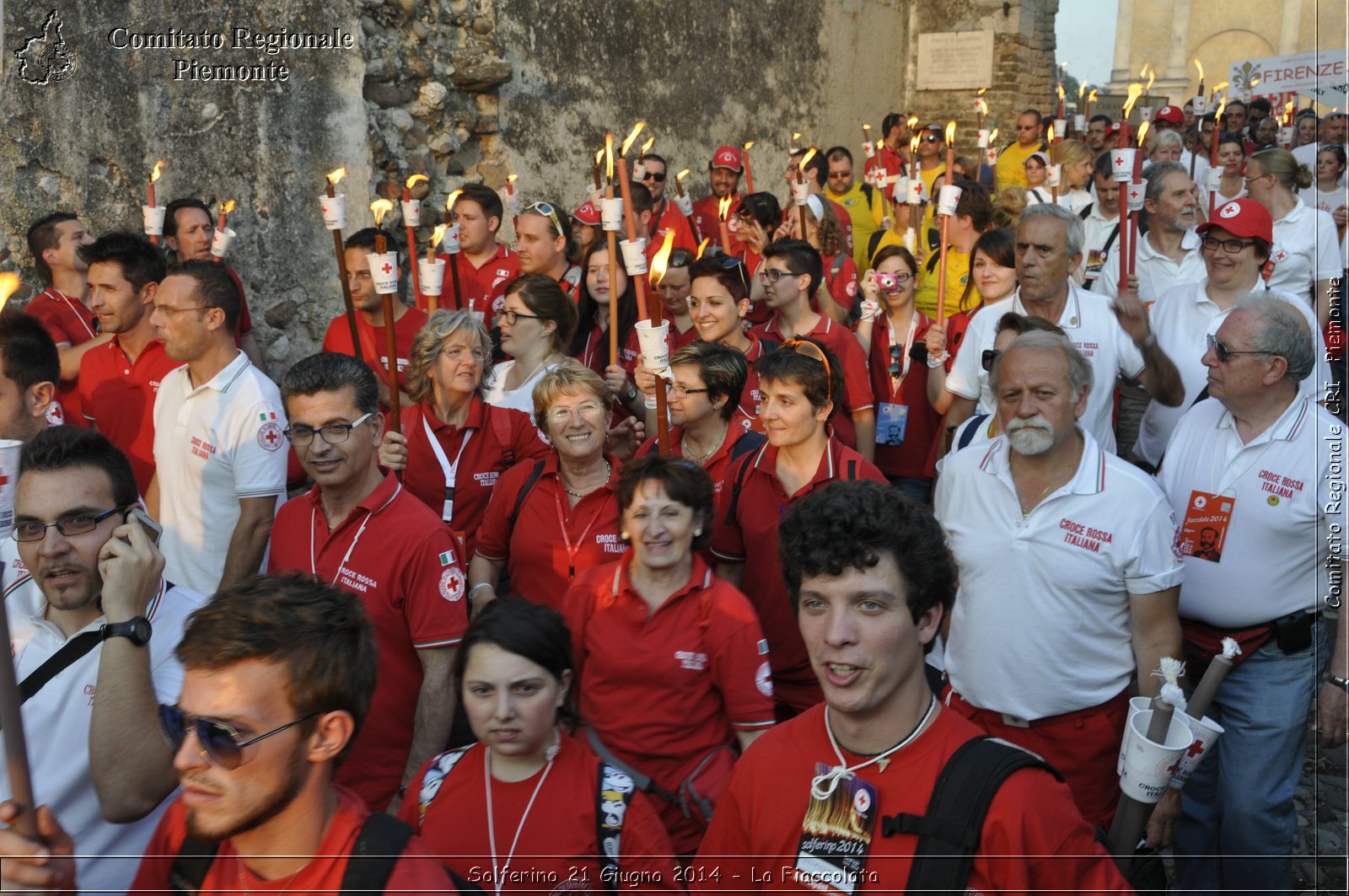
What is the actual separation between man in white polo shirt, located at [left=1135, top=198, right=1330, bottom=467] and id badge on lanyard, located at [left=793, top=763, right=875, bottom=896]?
3.51 m

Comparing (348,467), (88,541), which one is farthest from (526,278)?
(88,541)

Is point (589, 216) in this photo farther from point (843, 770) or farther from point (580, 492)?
point (843, 770)

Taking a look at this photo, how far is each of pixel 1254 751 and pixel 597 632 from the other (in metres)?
2.30

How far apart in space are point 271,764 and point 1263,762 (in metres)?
3.29

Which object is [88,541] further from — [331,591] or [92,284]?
[92,284]

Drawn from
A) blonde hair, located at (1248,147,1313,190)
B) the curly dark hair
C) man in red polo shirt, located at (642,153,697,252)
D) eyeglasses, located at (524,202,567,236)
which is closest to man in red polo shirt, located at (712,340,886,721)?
the curly dark hair

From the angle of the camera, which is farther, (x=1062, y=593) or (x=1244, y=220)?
(x=1244, y=220)

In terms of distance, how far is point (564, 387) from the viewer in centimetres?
434

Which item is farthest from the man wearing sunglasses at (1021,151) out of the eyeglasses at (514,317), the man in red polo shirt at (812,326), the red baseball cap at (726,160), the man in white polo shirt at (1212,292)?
the eyeglasses at (514,317)

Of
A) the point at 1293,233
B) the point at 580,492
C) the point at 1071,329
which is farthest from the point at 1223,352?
the point at 1293,233

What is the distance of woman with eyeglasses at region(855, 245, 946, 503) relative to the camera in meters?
6.24

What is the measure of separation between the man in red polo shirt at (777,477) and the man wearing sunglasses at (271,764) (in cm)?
216

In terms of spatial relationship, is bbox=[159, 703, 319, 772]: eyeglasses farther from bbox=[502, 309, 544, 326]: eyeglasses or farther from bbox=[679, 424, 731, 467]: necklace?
bbox=[502, 309, 544, 326]: eyeglasses

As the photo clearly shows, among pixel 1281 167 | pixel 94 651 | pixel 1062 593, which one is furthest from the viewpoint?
pixel 1281 167
